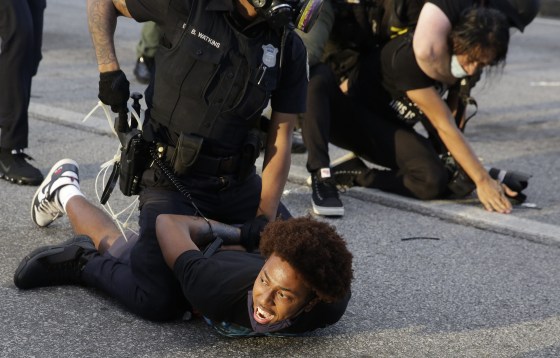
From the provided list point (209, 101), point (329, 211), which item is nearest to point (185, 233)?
point (209, 101)

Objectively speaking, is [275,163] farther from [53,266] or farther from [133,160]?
[53,266]

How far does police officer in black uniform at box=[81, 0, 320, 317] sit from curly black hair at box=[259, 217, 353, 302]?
1.89 ft

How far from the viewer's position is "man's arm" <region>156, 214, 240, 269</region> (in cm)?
366

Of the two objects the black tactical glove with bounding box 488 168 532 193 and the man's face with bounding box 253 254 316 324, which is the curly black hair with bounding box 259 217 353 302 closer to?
the man's face with bounding box 253 254 316 324

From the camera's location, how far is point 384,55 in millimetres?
5594

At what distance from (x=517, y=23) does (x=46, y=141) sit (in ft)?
9.53

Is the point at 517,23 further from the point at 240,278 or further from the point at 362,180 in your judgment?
the point at 240,278

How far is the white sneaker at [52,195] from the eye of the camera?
4.49 meters

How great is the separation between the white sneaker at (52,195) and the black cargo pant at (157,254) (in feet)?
1.84

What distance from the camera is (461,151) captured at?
5406 millimetres

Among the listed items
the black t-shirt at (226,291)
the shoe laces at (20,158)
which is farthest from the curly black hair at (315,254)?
the shoe laces at (20,158)

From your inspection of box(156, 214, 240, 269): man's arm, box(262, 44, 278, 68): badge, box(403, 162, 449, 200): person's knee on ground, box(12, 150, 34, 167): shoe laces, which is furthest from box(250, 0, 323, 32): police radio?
box(12, 150, 34, 167): shoe laces

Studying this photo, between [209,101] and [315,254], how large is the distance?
94 cm

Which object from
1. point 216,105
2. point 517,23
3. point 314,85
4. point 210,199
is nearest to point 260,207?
point 210,199
